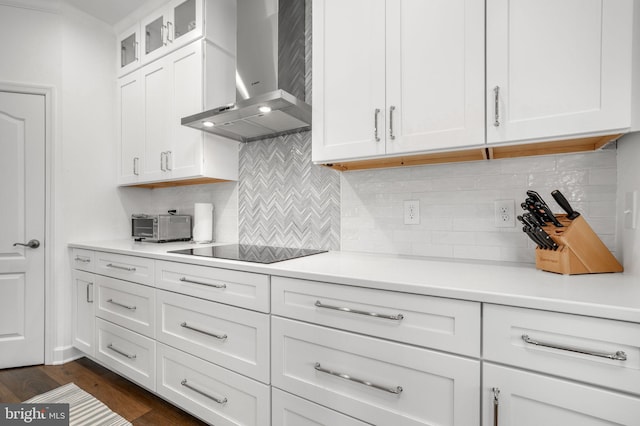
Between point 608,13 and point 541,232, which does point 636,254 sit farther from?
point 608,13

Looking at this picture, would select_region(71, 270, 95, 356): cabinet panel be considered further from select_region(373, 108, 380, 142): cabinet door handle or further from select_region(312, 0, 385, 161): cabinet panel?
select_region(373, 108, 380, 142): cabinet door handle

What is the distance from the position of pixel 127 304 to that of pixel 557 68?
2.55 metres

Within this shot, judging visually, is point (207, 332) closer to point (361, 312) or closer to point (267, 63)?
point (361, 312)

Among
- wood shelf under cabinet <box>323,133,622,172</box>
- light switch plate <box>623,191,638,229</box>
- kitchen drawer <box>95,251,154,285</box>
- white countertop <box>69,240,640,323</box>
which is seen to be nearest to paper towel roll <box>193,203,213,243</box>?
kitchen drawer <box>95,251,154,285</box>

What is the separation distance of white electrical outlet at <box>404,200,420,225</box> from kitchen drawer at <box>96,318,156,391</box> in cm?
166

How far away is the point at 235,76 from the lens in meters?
2.21

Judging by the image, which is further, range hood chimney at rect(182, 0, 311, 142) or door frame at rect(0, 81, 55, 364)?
door frame at rect(0, 81, 55, 364)

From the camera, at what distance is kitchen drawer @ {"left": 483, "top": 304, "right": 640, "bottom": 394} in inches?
30.4

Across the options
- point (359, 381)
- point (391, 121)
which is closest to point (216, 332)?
point (359, 381)

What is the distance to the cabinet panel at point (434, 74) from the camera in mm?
1196

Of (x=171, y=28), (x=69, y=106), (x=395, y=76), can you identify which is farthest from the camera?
(x=69, y=106)

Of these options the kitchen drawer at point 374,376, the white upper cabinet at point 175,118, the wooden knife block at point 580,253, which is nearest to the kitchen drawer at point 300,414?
the kitchen drawer at point 374,376

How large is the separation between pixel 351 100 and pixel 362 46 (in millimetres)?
245

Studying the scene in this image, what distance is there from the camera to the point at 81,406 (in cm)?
186
